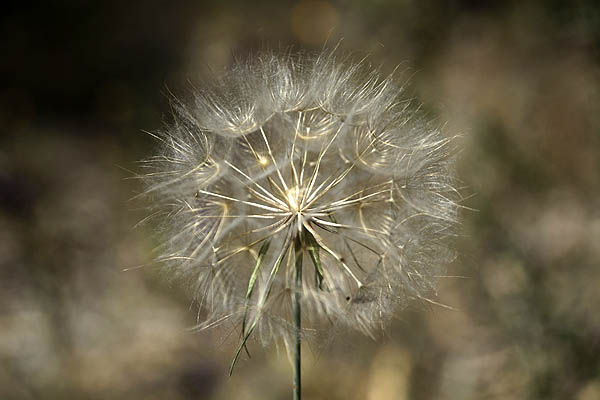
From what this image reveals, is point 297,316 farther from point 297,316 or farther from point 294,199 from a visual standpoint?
point 294,199

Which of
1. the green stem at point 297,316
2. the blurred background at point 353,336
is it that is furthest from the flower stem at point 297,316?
the blurred background at point 353,336

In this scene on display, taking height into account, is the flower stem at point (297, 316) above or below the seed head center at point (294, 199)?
below

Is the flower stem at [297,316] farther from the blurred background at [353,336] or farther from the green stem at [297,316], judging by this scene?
the blurred background at [353,336]

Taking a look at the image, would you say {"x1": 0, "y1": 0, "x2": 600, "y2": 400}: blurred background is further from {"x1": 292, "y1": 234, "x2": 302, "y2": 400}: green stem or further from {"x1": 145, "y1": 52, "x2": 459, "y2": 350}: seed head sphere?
{"x1": 292, "y1": 234, "x2": 302, "y2": 400}: green stem

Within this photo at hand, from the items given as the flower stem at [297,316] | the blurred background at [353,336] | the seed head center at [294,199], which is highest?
the blurred background at [353,336]

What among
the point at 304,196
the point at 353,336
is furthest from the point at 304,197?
the point at 353,336

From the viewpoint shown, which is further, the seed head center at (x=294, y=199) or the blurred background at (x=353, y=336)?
the blurred background at (x=353, y=336)

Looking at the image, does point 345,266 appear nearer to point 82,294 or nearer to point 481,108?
point 481,108
